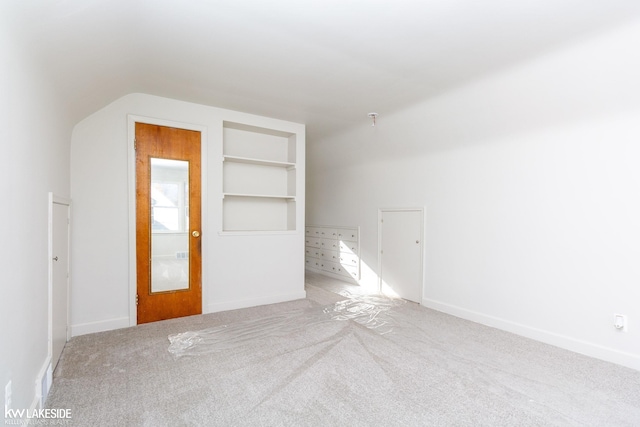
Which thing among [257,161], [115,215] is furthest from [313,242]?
[115,215]

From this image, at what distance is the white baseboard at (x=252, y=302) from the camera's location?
3.77m

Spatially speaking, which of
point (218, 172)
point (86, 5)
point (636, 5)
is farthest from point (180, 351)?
point (636, 5)

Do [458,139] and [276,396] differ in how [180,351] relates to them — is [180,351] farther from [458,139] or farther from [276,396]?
[458,139]

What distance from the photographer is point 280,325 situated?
131 inches

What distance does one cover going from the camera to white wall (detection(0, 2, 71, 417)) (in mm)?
1364

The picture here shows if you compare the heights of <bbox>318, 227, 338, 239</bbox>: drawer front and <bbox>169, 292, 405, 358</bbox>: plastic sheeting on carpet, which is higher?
<bbox>318, 227, 338, 239</bbox>: drawer front

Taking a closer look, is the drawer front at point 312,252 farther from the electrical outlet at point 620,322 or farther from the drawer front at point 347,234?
the electrical outlet at point 620,322

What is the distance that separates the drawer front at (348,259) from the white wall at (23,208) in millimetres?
4048

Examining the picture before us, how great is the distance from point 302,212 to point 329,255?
1.79 metres

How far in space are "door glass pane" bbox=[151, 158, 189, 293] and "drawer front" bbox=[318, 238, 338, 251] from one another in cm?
287

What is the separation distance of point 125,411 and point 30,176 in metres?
1.46

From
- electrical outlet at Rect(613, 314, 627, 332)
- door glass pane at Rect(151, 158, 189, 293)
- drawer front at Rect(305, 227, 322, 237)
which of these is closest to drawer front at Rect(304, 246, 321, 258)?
drawer front at Rect(305, 227, 322, 237)

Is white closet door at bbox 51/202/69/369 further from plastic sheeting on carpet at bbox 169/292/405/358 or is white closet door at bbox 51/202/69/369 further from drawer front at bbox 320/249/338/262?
drawer front at bbox 320/249/338/262

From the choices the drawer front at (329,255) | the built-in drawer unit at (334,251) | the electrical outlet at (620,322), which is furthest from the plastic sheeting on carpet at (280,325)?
the electrical outlet at (620,322)
